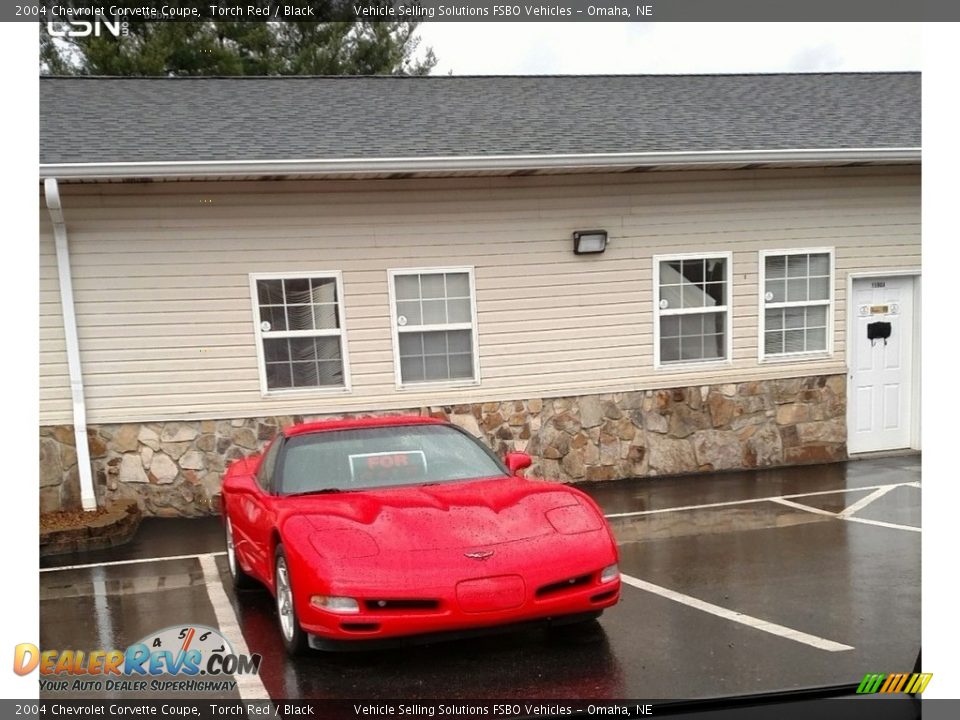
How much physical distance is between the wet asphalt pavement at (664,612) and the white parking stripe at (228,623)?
4 cm

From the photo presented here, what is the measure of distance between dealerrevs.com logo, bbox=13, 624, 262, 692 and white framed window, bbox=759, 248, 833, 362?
695cm

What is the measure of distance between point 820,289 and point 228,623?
7.43 metres

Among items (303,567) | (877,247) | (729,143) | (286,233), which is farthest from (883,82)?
(303,567)

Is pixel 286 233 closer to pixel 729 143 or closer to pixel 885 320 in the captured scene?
pixel 729 143

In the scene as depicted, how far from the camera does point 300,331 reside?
8.45 metres

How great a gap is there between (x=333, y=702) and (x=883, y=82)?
11.7 metres

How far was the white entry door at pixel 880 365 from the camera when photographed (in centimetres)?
976

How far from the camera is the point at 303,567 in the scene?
13.3 feet

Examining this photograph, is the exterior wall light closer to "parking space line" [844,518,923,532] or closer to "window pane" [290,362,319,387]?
"window pane" [290,362,319,387]

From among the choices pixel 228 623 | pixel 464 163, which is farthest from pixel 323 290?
pixel 228 623

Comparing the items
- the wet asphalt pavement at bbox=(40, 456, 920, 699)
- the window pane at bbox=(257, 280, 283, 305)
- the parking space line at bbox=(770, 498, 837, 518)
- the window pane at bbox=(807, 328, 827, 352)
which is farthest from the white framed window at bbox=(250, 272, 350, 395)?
the window pane at bbox=(807, 328, 827, 352)

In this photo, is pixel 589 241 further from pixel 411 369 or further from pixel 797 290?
pixel 797 290

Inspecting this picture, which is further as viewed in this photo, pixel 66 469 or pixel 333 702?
pixel 66 469

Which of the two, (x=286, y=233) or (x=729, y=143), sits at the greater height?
(x=729, y=143)
